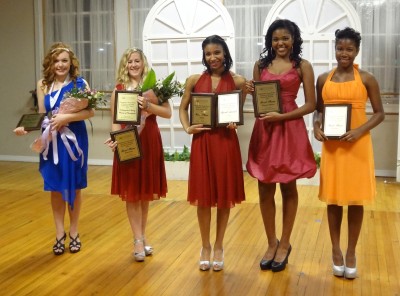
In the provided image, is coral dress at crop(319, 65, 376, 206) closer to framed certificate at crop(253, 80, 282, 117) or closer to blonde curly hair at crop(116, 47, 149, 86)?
framed certificate at crop(253, 80, 282, 117)

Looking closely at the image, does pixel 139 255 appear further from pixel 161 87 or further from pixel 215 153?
pixel 161 87

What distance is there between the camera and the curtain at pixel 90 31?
730 centimetres

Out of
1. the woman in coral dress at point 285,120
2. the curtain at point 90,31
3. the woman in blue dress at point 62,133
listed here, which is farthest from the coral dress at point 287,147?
the curtain at point 90,31

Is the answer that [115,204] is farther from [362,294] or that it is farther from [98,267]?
[362,294]

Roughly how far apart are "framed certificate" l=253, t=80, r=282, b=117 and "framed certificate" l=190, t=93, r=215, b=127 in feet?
0.91

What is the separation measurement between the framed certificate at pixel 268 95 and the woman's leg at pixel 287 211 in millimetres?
489

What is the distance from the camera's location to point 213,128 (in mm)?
3307

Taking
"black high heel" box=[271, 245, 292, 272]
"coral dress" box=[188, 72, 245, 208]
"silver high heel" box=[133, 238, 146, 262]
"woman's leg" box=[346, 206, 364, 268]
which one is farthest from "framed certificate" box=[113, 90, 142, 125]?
"woman's leg" box=[346, 206, 364, 268]

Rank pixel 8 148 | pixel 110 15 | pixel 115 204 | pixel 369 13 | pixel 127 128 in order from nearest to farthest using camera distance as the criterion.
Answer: pixel 127 128 < pixel 115 204 < pixel 369 13 < pixel 110 15 < pixel 8 148

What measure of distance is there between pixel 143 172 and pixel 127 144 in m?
0.24

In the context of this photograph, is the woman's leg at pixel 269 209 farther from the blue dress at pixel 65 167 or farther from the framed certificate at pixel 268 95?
the blue dress at pixel 65 167

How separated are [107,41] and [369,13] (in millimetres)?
3417

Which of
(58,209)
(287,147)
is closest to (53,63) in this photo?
(58,209)

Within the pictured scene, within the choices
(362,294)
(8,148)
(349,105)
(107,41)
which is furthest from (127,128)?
(8,148)
